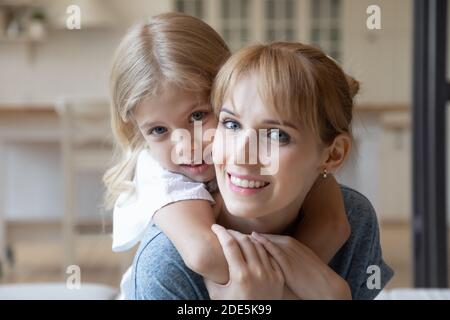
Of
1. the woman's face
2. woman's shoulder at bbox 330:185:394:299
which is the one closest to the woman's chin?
the woman's face

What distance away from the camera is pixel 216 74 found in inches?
18.1

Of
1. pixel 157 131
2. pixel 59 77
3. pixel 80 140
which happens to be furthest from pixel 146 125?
pixel 59 77

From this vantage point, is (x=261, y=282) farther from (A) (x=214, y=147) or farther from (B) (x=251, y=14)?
(B) (x=251, y=14)

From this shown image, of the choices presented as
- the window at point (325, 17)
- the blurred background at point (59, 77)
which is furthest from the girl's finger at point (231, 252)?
the window at point (325, 17)

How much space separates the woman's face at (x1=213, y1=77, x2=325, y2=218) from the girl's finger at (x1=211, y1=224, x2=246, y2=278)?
2cm

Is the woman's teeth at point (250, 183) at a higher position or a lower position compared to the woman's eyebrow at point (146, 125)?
lower

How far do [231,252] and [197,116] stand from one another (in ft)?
0.30

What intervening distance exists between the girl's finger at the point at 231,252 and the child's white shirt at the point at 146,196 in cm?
5

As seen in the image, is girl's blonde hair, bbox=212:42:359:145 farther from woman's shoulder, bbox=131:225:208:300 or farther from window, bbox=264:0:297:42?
window, bbox=264:0:297:42

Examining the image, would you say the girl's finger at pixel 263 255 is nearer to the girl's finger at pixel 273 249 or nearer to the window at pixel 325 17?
the girl's finger at pixel 273 249

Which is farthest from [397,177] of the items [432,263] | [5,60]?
[5,60]

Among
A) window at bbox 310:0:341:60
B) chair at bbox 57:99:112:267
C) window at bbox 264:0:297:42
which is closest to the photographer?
chair at bbox 57:99:112:267

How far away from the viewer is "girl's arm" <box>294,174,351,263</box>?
0.48 meters

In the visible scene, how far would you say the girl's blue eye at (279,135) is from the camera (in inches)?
16.2
